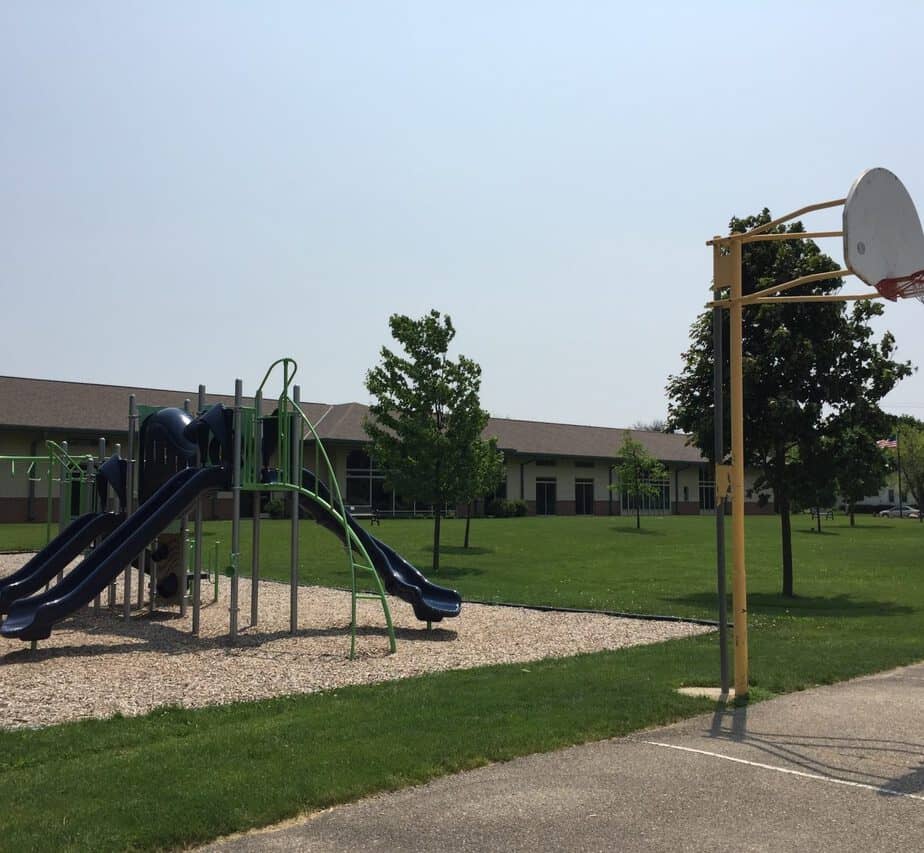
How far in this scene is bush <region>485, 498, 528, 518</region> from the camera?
56781 millimetres

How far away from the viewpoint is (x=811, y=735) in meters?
7.74

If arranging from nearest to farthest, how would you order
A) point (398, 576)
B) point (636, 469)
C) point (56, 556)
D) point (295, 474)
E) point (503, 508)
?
point (295, 474) < point (398, 576) < point (56, 556) < point (636, 469) < point (503, 508)

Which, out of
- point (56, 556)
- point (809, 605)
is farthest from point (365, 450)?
point (809, 605)

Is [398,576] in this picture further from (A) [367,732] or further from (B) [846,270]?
(B) [846,270]

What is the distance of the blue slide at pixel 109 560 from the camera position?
476 inches

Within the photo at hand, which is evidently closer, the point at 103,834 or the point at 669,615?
the point at 103,834

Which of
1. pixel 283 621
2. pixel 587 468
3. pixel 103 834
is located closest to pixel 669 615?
pixel 283 621

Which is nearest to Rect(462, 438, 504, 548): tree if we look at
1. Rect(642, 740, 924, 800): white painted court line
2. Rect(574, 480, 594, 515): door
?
Rect(642, 740, 924, 800): white painted court line

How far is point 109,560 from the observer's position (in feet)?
42.0

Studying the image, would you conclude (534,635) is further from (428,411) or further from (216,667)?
(428,411)

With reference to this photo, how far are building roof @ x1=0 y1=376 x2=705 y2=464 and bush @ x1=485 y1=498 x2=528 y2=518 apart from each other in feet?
11.1

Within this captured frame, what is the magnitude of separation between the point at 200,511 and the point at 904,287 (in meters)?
10.2

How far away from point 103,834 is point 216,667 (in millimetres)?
6132

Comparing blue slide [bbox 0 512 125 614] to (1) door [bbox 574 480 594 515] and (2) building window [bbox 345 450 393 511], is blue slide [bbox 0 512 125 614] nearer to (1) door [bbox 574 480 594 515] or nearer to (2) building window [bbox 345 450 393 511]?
(2) building window [bbox 345 450 393 511]
